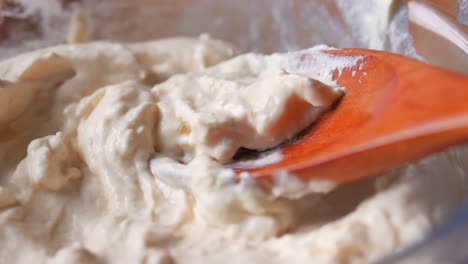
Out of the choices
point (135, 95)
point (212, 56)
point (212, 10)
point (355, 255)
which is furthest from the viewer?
point (212, 10)

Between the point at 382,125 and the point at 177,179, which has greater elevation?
the point at 382,125

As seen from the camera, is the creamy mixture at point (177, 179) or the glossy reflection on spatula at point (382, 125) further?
the creamy mixture at point (177, 179)

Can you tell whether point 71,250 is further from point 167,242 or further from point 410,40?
point 410,40

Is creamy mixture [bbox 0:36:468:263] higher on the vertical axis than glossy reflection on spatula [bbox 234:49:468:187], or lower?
lower

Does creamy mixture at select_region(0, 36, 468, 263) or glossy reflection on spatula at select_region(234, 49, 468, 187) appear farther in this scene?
creamy mixture at select_region(0, 36, 468, 263)

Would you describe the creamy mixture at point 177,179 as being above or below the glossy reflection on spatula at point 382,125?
below

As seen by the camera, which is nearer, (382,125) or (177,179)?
(382,125)

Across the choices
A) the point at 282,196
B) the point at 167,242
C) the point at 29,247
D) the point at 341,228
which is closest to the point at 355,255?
the point at 341,228

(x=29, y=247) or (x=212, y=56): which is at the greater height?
(x=212, y=56)
